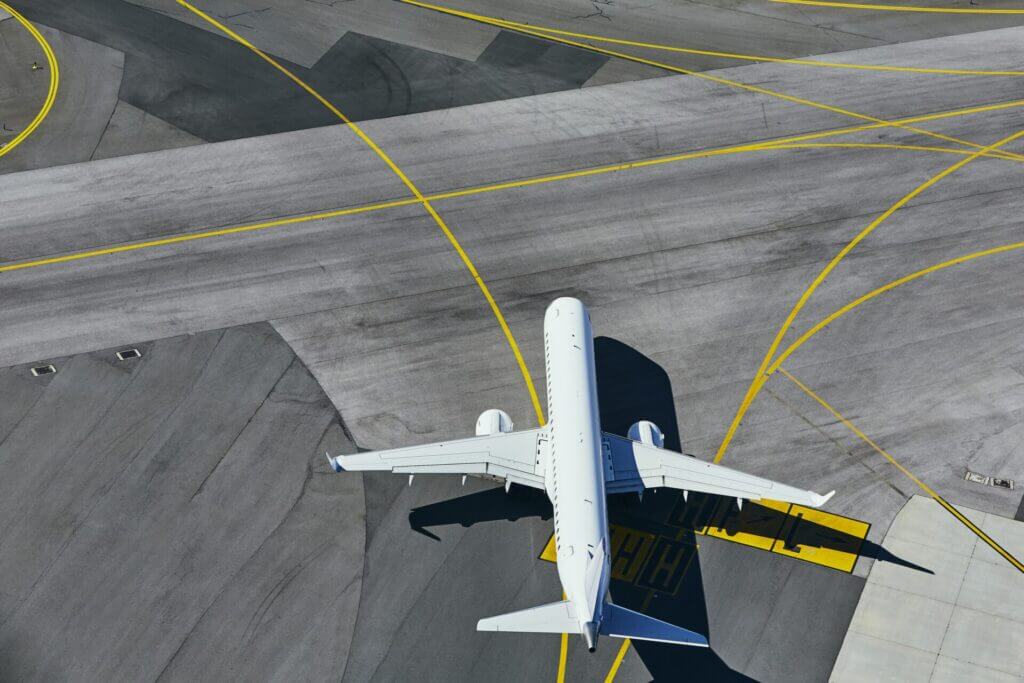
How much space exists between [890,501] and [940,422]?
20.5 ft

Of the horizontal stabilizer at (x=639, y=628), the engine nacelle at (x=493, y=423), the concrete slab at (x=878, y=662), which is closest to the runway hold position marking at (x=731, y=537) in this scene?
the concrete slab at (x=878, y=662)

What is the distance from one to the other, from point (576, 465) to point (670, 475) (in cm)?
552

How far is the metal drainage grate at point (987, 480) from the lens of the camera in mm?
47688

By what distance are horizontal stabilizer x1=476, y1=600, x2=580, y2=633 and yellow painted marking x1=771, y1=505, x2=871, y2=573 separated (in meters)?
13.6

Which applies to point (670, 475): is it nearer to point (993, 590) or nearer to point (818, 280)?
point (993, 590)

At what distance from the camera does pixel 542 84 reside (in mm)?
68938

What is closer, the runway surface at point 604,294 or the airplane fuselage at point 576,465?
the airplane fuselage at point 576,465

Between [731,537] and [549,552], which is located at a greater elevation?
[549,552]

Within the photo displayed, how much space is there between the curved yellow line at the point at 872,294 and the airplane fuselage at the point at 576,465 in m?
12.3

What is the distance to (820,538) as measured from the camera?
45594 millimetres

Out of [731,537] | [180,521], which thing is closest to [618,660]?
[731,537]

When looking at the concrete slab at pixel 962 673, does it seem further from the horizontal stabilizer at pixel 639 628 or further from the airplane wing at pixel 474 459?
the airplane wing at pixel 474 459

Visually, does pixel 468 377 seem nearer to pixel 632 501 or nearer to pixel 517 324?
pixel 517 324

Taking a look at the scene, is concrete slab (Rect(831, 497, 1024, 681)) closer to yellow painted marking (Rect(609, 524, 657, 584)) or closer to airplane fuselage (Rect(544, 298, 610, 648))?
yellow painted marking (Rect(609, 524, 657, 584))
